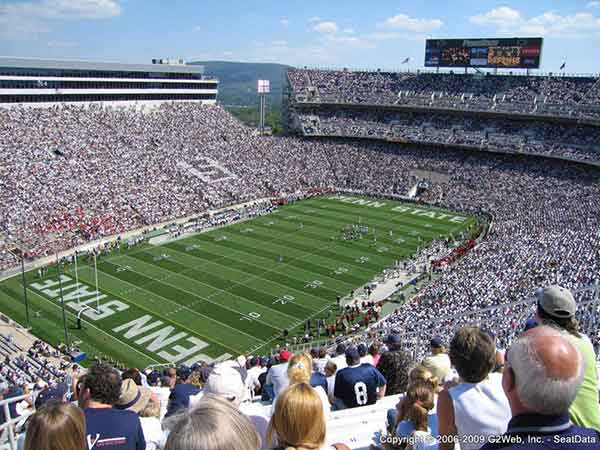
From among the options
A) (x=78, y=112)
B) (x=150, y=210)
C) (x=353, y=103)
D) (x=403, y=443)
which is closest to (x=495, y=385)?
(x=403, y=443)

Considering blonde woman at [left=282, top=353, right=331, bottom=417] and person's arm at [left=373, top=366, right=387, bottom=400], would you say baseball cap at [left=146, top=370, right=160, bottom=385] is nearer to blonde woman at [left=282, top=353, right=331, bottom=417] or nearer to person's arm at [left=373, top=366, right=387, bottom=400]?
person's arm at [left=373, top=366, right=387, bottom=400]

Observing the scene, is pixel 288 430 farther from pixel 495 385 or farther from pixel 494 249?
pixel 494 249

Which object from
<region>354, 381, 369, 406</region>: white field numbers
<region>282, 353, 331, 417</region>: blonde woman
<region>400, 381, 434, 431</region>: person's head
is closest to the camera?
<region>400, 381, 434, 431</region>: person's head

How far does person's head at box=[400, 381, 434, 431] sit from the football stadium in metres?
0.02

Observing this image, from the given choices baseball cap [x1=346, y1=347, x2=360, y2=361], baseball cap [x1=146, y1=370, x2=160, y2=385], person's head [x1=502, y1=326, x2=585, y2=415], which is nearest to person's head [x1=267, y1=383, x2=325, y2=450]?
person's head [x1=502, y1=326, x2=585, y2=415]

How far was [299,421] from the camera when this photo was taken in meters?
2.66

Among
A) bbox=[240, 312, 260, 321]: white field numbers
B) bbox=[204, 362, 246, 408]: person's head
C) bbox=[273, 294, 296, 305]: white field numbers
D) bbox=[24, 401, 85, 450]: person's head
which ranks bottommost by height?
bbox=[240, 312, 260, 321]: white field numbers

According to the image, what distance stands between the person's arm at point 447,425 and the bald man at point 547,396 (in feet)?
4.71

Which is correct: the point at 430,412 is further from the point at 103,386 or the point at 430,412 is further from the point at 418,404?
the point at 103,386

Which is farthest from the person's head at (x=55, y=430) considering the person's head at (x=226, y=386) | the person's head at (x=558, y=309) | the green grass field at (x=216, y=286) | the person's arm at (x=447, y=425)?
the green grass field at (x=216, y=286)

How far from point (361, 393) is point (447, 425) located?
2184mm

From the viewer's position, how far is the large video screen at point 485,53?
54.8 meters

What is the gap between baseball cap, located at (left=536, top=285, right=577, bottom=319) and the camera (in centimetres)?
382

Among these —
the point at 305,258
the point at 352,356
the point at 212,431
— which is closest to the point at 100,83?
the point at 305,258
